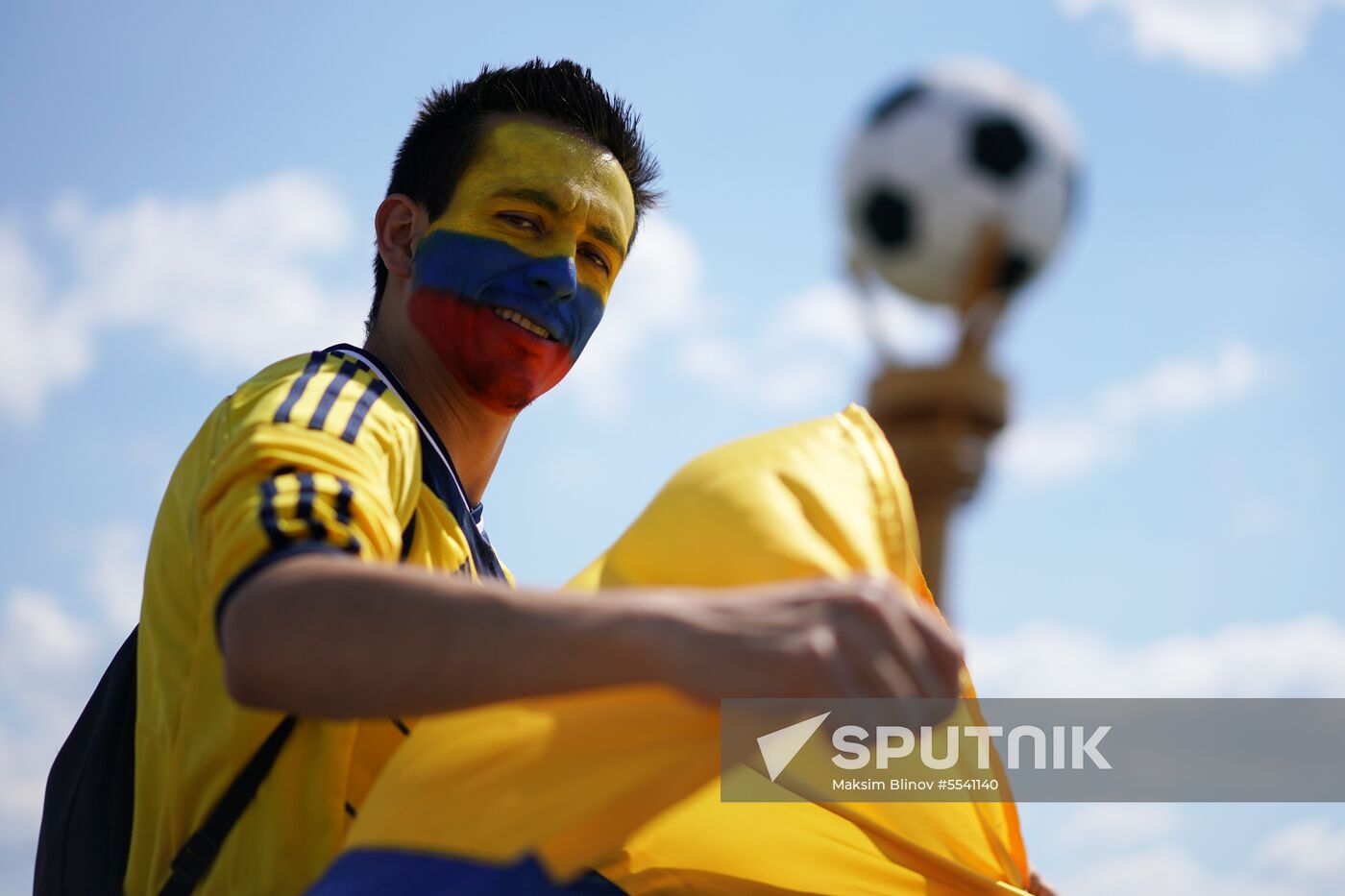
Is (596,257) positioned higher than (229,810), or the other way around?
(596,257)

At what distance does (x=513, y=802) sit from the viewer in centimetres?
146

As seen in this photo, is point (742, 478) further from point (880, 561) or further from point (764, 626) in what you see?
point (764, 626)

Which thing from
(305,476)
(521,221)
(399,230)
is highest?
(399,230)

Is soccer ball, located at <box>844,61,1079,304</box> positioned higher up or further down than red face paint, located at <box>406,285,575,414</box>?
higher up

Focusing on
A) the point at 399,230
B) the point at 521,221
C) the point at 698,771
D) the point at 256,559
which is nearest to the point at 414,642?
the point at 256,559

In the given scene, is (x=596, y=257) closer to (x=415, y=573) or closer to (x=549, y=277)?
(x=549, y=277)

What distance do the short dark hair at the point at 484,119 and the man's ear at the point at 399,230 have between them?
2cm

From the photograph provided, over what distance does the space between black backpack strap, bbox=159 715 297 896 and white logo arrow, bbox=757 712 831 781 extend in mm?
642

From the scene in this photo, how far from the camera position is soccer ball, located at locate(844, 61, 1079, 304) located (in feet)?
27.6

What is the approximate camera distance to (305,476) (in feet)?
5.09

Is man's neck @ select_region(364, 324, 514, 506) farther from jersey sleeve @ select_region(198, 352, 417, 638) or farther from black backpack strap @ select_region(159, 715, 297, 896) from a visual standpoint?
black backpack strap @ select_region(159, 715, 297, 896)

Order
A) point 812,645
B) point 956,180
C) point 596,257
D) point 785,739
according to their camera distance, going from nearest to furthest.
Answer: point 812,645 → point 785,739 → point 596,257 → point 956,180

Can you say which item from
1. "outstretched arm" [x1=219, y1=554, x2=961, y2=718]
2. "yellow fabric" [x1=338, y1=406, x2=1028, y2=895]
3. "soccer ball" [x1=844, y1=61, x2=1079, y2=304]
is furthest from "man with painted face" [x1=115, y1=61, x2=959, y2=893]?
"soccer ball" [x1=844, y1=61, x2=1079, y2=304]

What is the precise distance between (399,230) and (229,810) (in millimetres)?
1247
